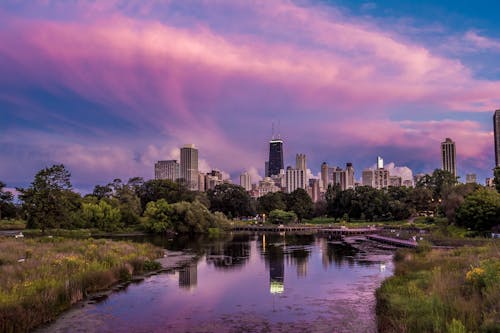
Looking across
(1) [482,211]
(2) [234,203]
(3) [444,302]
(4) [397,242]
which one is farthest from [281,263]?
(2) [234,203]

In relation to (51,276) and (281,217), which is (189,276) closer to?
(51,276)

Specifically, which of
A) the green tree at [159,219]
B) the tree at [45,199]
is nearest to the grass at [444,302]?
the tree at [45,199]

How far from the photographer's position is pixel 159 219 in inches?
4262

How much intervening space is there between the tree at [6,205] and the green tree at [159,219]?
5239 centimetres

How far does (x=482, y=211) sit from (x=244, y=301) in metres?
47.4

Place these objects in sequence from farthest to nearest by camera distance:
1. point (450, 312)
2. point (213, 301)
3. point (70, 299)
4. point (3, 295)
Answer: point (213, 301)
point (70, 299)
point (3, 295)
point (450, 312)

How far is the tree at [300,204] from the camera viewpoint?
566ft

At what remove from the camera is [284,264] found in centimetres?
5144

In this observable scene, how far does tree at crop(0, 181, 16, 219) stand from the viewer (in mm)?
135762

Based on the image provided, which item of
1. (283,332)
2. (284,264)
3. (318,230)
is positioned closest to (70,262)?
(283,332)

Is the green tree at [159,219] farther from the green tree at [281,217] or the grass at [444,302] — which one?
the grass at [444,302]

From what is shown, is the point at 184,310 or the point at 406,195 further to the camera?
the point at 406,195

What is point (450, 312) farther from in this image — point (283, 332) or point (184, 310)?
point (184, 310)

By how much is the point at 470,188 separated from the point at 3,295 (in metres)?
83.1
